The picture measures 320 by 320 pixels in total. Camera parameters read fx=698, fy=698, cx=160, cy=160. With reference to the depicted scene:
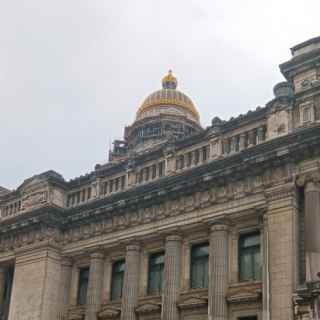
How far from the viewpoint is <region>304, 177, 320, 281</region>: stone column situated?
24.5 meters

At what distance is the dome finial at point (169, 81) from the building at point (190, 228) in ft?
75.9

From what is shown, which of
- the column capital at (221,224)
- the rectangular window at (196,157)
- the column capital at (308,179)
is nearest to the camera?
the column capital at (308,179)

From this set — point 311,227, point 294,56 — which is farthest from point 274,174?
point 294,56

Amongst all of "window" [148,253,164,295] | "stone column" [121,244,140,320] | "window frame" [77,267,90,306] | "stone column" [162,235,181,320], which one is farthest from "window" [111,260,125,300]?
"stone column" [162,235,181,320]

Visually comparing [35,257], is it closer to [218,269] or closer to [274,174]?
[218,269]

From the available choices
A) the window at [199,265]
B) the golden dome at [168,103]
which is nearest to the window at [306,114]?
the window at [199,265]

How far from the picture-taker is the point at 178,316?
29.2 m

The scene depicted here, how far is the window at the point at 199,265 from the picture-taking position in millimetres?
29516

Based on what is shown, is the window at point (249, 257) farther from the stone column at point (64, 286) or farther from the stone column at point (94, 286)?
the stone column at point (64, 286)

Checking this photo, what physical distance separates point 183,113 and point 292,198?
29.6 metres

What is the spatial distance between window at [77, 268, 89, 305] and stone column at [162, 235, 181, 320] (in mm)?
5816

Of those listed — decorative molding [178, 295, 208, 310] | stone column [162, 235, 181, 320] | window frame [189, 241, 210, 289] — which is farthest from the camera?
window frame [189, 241, 210, 289]

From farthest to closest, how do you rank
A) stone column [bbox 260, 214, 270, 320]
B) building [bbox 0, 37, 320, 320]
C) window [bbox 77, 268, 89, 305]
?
window [bbox 77, 268, 89, 305], building [bbox 0, 37, 320, 320], stone column [bbox 260, 214, 270, 320]

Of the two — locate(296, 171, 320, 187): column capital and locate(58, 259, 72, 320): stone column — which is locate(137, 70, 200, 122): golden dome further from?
locate(296, 171, 320, 187): column capital
